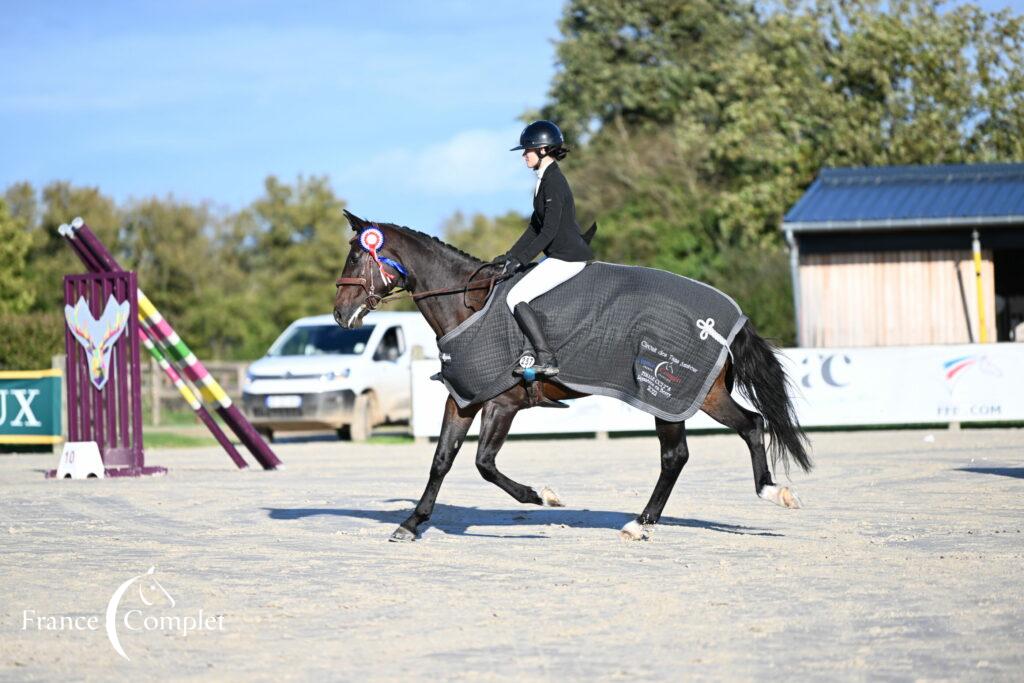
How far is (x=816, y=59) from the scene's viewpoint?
44.6 meters

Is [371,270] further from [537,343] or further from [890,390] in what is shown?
[890,390]

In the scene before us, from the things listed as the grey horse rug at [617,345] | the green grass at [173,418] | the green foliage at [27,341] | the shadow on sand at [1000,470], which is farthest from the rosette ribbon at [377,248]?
the green grass at [173,418]

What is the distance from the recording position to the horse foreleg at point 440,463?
9.73 metres

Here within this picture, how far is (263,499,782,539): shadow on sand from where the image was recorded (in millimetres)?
10211

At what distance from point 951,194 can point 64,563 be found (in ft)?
73.1

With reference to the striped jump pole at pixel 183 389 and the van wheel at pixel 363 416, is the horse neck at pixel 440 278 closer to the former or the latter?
the striped jump pole at pixel 183 389

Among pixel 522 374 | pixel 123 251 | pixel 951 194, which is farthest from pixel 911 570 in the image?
pixel 123 251

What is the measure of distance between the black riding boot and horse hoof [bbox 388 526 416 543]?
1.31 meters

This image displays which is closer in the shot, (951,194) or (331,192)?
(951,194)

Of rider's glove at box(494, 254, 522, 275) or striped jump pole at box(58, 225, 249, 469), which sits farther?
striped jump pole at box(58, 225, 249, 469)

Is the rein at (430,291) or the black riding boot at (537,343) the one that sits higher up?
the rein at (430,291)

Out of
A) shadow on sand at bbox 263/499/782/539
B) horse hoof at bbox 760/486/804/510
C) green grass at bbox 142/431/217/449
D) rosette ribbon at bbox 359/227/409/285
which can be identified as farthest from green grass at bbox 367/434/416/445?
horse hoof at bbox 760/486/804/510

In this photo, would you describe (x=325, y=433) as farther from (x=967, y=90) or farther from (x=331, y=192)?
(x=331, y=192)

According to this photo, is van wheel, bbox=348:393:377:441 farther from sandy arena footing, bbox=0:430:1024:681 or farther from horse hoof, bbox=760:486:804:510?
horse hoof, bbox=760:486:804:510
